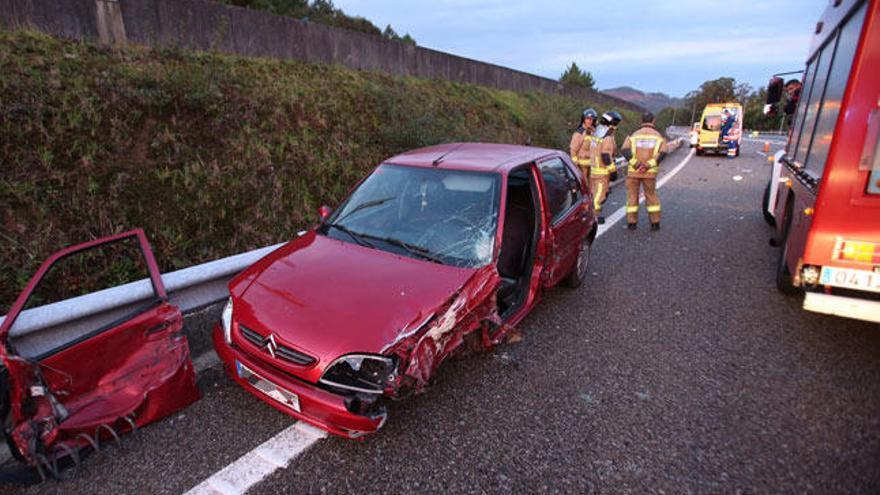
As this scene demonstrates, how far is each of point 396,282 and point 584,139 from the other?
18.7 ft

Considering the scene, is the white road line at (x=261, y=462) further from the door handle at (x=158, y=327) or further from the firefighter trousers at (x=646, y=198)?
the firefighter trousers at (x=646, y=198)

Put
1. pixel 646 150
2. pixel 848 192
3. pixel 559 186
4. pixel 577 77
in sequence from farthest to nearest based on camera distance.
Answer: pixel 577 77 < pixel 646 150 < pixel 559 186 < pixel 848 192

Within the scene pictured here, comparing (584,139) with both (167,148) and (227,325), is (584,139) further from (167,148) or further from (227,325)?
(227,325)

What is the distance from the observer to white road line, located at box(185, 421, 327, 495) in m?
2.06

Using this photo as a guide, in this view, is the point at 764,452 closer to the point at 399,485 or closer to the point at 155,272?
the point at 399,485

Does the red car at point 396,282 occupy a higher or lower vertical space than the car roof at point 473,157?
lower

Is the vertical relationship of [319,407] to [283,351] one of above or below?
below

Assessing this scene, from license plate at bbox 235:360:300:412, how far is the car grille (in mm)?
143

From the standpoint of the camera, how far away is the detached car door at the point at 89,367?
2.05m

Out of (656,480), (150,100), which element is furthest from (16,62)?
(656,480)

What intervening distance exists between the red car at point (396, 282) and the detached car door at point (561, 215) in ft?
0.07

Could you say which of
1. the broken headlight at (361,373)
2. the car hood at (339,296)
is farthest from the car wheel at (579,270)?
the broken headlight at (361,373)

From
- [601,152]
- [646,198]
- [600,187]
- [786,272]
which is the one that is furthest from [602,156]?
[786,272]

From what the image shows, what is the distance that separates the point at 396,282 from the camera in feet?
8.43
